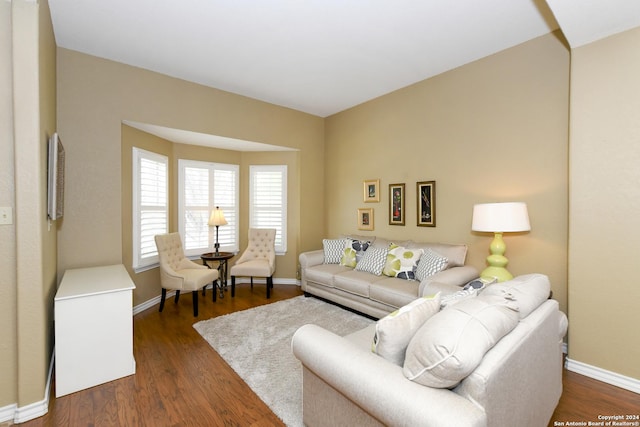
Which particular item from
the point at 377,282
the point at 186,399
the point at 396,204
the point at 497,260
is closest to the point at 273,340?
the point at 186,399

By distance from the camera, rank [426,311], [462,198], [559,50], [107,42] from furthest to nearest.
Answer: [462,198]
[107,42]
[559,50]
[426,311]

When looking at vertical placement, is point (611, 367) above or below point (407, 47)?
below

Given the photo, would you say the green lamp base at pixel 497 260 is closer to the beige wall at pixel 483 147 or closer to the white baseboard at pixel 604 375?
the beige wall at pixel 483 147

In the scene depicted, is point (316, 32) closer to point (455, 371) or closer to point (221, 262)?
point (455, 371)

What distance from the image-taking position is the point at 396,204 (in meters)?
4.39

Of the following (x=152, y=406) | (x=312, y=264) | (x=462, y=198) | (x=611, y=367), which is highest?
(x=462, y=198)

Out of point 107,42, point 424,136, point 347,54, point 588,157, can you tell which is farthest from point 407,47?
point 107,42

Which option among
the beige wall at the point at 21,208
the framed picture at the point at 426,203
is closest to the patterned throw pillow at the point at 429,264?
the framed picture at the point at 426,203

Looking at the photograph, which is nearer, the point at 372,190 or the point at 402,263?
the point at 402,263

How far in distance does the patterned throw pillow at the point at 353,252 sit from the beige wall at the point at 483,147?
0.44 meters

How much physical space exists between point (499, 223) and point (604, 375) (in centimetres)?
142

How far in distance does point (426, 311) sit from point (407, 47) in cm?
281

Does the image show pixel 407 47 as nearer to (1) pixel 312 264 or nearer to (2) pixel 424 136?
(2) pixel 424 136

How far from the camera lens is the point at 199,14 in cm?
261
